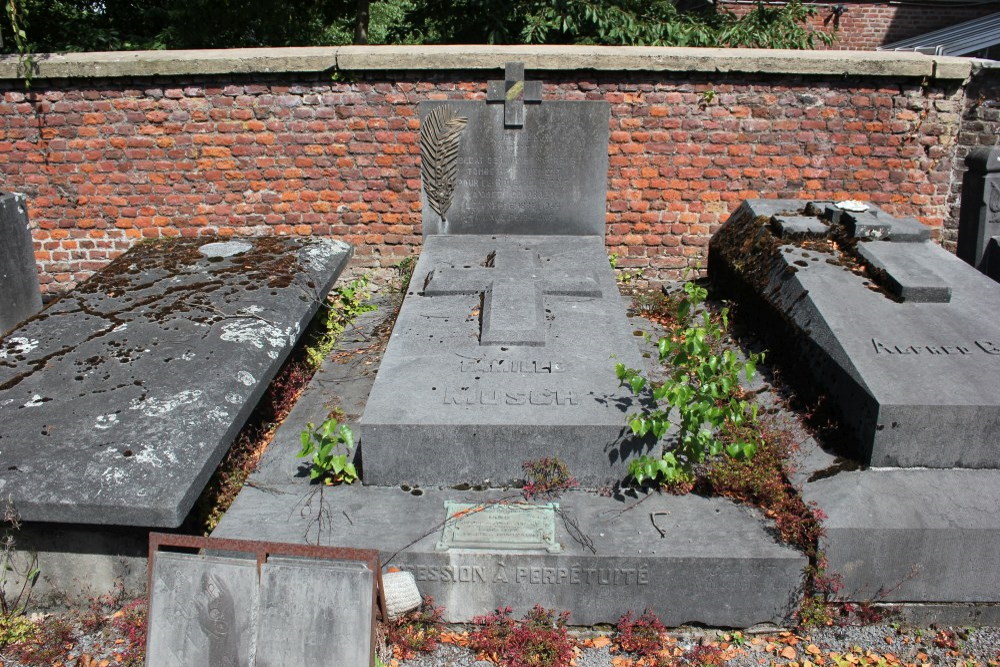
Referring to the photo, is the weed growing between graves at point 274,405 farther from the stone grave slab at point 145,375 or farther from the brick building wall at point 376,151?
the brick building wall at point 376,151

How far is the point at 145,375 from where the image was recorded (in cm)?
382

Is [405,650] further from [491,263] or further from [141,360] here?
[491,263]

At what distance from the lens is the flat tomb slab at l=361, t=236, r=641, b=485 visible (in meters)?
3.53

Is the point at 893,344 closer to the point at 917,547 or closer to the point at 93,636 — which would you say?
the point at 917,547

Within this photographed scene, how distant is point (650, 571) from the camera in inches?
124

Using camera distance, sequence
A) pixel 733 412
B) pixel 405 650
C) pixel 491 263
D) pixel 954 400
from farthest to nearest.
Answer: pixel 491 263 → pixel 733 412 → pixel 954 400 → pixel 405 650

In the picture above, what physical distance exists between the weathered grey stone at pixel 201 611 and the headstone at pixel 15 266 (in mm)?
3871

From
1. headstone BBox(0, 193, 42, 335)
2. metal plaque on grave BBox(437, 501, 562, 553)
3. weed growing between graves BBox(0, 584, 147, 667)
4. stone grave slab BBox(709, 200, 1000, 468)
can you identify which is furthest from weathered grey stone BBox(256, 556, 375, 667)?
headstone BBox(0, 193, 42, 335)

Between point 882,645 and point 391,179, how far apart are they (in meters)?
5.43

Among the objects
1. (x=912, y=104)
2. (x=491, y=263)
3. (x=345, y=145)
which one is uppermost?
(x=912, y=104)

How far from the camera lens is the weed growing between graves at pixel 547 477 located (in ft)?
11.7

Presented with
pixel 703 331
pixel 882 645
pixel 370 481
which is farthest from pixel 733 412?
pixel 370 481

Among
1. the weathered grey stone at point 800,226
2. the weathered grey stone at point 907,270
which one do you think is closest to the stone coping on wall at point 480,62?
the weathered grey stone at point 800,226

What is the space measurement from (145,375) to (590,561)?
91.1 inches
